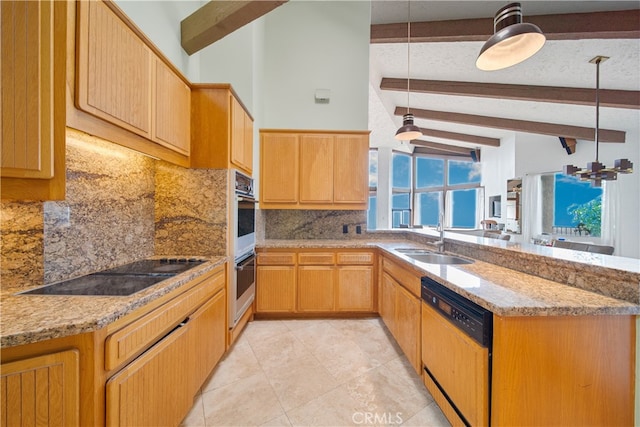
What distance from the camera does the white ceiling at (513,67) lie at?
267 centimetres

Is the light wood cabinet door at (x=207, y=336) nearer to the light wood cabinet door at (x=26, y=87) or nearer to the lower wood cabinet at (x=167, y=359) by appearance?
the lower wood cabinet at (x=167, y=359)

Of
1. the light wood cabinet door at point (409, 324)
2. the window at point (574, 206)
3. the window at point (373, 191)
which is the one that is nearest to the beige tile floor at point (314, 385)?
the light wood cabinet door at point (409, 324)

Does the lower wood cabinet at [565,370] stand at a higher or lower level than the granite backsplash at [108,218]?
lower

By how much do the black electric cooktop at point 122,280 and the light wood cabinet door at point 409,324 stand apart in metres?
1.64

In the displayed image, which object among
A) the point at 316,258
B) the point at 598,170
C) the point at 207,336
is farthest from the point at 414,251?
the point at 598,170

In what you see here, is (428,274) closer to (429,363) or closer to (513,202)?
(429,363)

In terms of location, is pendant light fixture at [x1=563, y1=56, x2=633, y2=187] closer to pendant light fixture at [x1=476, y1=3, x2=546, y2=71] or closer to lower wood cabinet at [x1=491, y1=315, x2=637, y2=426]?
pendant light fixture at [x1=476, y1=3, x2=546, y2=71]

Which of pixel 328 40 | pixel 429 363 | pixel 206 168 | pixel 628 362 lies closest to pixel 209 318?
pixel 206 168

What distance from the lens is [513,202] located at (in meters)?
6.05

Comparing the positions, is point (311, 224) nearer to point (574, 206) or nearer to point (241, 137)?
point (241, 137)

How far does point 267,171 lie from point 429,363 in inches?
101

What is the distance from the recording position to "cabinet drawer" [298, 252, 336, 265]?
2855mm

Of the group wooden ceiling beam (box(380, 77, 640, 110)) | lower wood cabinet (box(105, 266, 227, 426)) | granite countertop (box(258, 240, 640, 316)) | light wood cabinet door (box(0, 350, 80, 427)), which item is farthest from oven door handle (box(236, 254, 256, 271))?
wooden ceiling beam (box(380, 77, 640, 110))

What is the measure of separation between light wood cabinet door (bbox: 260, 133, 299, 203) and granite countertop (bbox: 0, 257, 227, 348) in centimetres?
204
